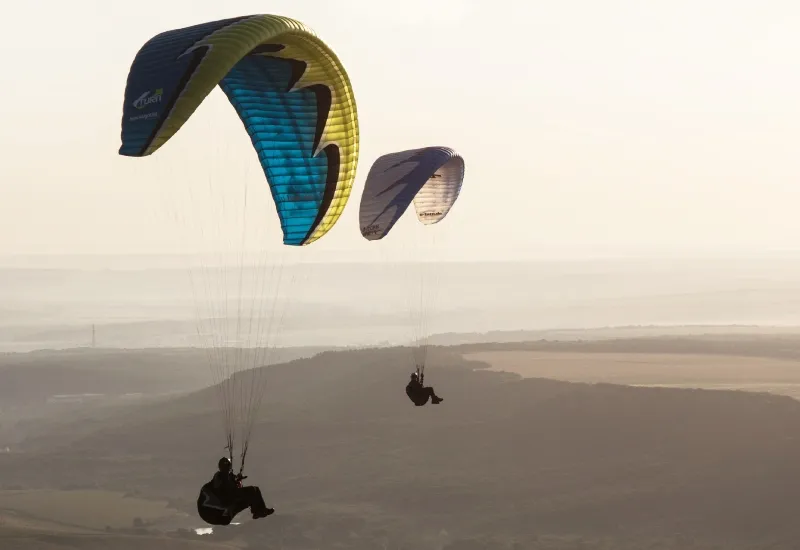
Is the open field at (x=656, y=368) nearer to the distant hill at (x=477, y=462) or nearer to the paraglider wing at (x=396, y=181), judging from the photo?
the distant hill at (x=477, y=462)

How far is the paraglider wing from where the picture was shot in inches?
1281

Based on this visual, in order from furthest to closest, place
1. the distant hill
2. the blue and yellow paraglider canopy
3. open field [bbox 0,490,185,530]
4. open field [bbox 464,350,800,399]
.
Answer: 1. open field [bbox 464,350,800,399]
2. open field [bbox 0,490,185,530]
3. the distant hill
4. the blue and yellow paraglider canopy

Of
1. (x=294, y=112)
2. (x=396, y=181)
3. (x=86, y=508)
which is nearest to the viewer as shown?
(x=294, y=112)

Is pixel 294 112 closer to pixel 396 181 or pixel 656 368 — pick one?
pixel 396 181

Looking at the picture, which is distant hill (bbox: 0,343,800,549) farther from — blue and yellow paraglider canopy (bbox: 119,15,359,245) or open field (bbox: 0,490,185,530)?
blue and yellow paraglider canopy (bbox: 119,15,359,245)

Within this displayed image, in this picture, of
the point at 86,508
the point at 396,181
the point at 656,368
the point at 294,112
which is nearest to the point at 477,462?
the point at 86,508

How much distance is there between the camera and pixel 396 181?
33344mm

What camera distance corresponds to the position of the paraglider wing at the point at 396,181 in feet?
107

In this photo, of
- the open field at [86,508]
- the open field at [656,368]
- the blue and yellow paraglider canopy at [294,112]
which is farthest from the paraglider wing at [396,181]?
the open field at [656,368]

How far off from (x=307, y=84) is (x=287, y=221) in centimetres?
332

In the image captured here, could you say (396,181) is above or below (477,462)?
above

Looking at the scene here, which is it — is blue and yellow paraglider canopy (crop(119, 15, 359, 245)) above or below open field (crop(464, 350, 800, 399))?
above

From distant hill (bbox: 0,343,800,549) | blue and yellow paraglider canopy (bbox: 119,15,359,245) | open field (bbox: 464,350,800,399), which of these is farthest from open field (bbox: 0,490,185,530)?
blue and yellow paraglider canopy (bbox: 119,15,359,245)

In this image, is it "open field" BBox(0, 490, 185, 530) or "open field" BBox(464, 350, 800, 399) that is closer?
"open field" BBox(0, 490, 185, 530)
